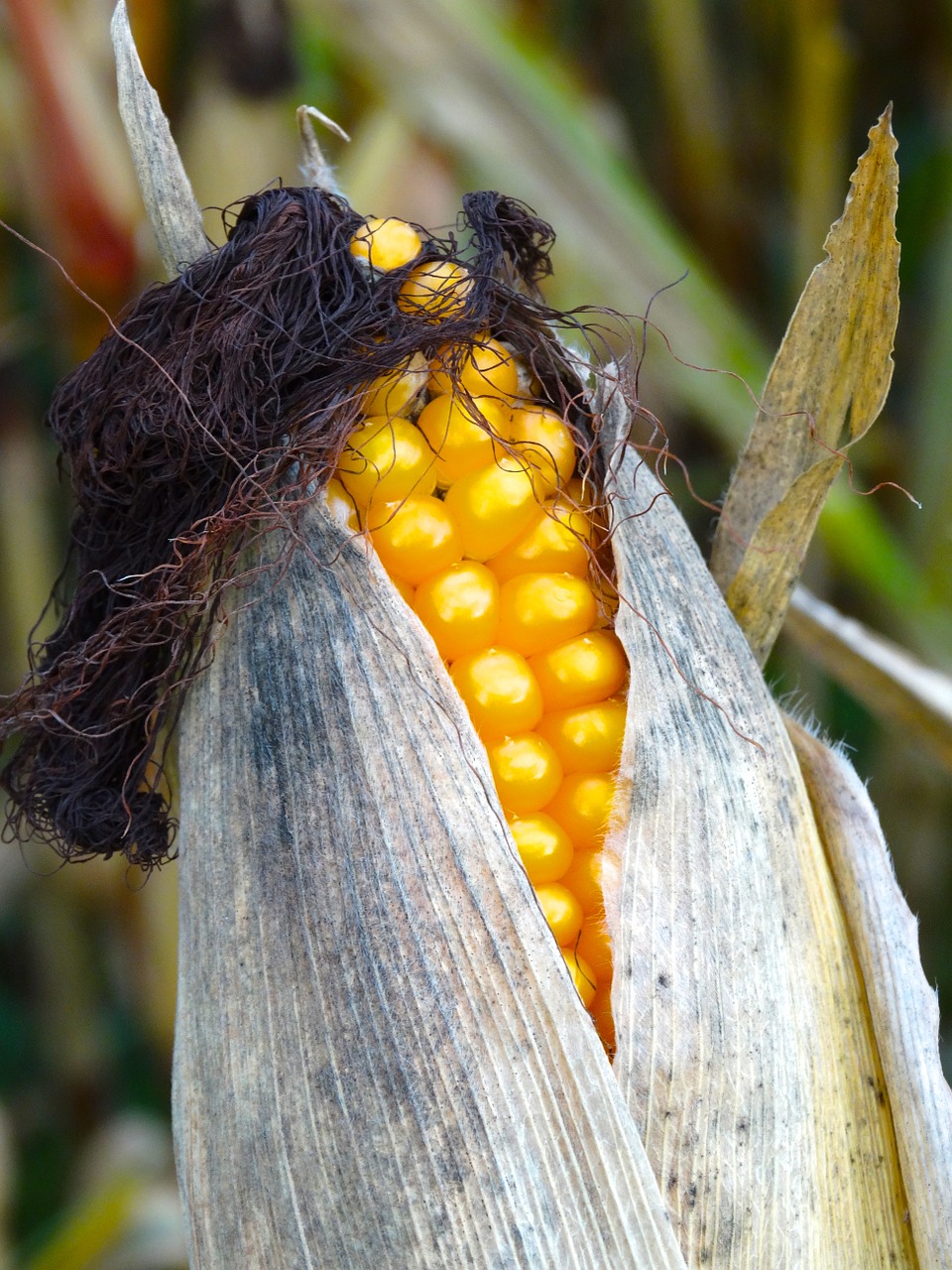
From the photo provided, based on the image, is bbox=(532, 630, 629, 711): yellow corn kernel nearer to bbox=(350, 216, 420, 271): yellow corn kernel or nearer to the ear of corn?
the ear of corn

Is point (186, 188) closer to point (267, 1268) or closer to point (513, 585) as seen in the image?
point (513, 585)

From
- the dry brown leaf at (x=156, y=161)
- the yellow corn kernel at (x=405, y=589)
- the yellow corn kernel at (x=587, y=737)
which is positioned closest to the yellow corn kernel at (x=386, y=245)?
the dry brown leaf at (x=156, y=161)

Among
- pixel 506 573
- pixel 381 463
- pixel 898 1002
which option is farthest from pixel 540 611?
pixel 898 1002

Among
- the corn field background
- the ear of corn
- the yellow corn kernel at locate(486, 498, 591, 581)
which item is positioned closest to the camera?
the ear of corn

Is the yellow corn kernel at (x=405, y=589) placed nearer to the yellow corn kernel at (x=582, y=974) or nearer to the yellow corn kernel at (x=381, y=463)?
the yellow corn kernel at (x=381, y=463)

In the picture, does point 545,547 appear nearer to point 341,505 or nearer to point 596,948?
point 341,505

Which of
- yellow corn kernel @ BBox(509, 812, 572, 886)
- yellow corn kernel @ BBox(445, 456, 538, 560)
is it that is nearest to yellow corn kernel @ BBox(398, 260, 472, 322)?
yellow corn kernel @ BBox(445, 456, 538, 560)
